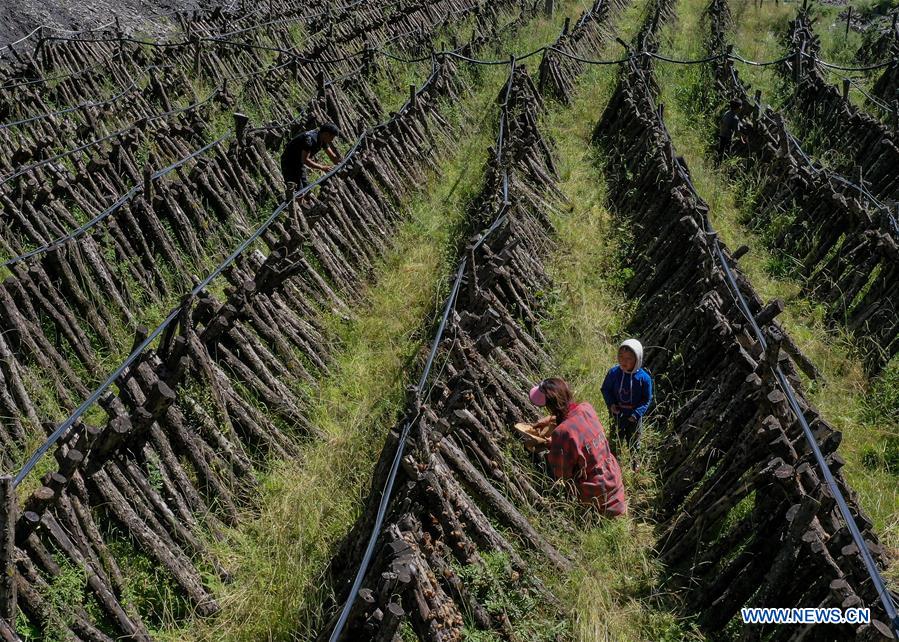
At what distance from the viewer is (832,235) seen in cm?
742

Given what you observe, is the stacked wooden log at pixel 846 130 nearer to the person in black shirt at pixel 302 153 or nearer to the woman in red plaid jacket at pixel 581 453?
the woman in red plaid jacket at pixel 581 453

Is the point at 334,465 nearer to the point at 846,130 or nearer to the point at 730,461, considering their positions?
the point at 730,461

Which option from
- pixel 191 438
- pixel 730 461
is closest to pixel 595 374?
pixel 730 461

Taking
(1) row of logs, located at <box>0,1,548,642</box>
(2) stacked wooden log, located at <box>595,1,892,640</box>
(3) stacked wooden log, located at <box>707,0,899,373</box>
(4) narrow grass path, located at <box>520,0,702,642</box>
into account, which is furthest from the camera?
(3) stacked wooden log, located at <box>707,0,899,373</box>

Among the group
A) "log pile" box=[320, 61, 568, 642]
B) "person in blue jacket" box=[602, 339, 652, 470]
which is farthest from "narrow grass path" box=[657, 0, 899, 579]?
"log pile" box=[320, 61, 568, 642]

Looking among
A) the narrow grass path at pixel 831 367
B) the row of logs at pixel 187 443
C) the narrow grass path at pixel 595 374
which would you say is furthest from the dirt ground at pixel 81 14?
the narrow grass path at pixel 831 367

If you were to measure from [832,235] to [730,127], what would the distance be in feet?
11.9

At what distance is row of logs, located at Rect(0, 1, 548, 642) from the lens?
11.5 feet

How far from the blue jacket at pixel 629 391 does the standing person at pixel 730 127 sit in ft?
A: 22.0

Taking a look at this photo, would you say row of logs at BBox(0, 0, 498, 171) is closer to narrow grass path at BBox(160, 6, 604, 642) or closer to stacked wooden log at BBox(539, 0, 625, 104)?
stacked wooden log at BBox(539, 0, 625, 104)

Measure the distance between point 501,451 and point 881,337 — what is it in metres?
3.47

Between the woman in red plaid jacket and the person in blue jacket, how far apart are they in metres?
0.52

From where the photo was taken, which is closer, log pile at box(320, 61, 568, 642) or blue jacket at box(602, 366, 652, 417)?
log pile at box(320, 61, 568, 642)

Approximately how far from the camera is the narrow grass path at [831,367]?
4984 millimetres
